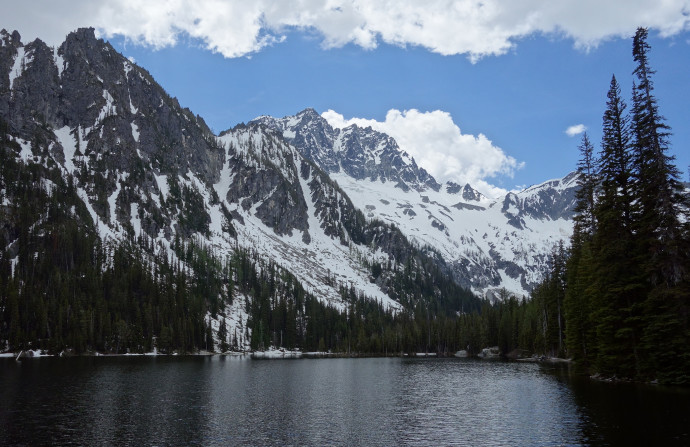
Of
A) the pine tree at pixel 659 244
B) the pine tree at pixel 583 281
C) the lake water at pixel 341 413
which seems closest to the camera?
the lake water at pixel 341 413

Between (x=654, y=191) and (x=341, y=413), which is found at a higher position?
(x=654, y=191)

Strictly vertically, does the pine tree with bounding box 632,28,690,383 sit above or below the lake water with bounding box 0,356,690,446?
above

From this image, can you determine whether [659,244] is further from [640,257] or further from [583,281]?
[583,281]

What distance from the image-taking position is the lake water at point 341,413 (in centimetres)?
3719

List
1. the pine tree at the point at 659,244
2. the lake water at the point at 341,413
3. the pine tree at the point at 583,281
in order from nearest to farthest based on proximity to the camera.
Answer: the lake water at the point at 341,413, the pine tree at the point at 659,244, the pine tree at the point at 583,281

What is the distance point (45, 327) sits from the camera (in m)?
145

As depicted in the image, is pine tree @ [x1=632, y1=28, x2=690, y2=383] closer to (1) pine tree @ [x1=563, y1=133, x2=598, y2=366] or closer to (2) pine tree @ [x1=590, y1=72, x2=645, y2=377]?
(2) pine tree @ [x1=590, y1=72, x2=645, y2=377]

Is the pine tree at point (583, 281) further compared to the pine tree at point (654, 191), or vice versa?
the pine tree at point (583, 281)

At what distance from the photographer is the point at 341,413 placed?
49906 mm

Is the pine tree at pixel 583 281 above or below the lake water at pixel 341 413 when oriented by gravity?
above

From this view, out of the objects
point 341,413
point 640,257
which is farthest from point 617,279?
point 341,413

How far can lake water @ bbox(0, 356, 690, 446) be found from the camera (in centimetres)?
3719

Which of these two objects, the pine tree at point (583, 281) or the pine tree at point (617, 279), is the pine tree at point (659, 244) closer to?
the pine tree at point (617, 279)

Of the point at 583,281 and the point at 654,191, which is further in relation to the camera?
the point at 583,281
